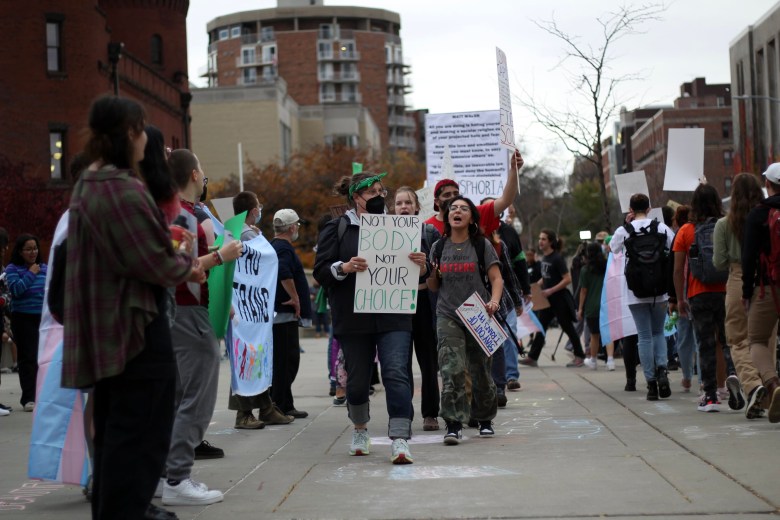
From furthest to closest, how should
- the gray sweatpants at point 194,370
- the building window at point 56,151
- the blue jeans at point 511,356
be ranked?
the building window at point 56,151
the blue jeans at point 511,356
the gray sweatpants at point 194,370

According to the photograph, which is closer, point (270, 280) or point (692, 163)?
point (270, 280)

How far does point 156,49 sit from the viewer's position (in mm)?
61125

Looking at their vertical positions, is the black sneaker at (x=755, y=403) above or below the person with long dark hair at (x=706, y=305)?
below

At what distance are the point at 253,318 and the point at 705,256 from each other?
388cm

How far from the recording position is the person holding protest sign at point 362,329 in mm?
8203

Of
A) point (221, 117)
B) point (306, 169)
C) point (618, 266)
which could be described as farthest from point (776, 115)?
point (618, 266)

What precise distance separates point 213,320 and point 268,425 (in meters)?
3.39

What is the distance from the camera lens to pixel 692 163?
47.1 ft

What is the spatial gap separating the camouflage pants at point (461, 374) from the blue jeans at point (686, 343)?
135 inches

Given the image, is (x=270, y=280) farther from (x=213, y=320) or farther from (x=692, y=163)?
(x=692, y=163)

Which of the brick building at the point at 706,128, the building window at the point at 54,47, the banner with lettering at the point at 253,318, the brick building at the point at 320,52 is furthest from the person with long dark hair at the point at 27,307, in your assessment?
the brick building at the point at 320,52

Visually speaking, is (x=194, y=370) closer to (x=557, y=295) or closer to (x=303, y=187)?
(x=557, y=295)

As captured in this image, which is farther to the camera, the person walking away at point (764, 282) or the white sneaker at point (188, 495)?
the person walking away at point (764, 282)

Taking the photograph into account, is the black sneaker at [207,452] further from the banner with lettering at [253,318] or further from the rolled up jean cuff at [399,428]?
the rolled up jean cuff at [399,428]
